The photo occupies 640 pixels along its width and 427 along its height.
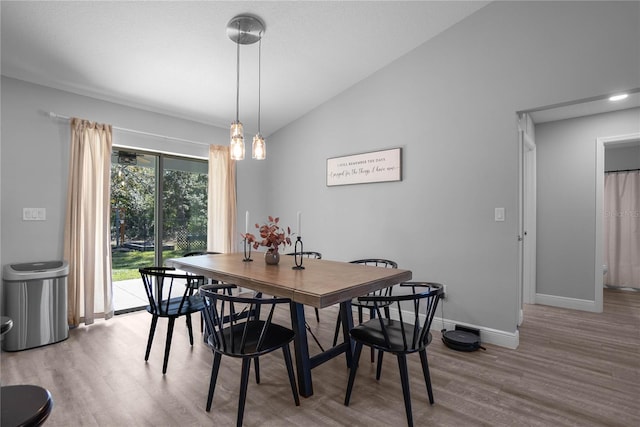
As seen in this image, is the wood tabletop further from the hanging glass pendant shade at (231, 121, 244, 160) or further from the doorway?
the doorway

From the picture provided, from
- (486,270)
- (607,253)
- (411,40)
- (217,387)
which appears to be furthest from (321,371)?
(607,253)

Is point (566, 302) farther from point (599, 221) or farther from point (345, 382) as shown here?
point (345, 382)

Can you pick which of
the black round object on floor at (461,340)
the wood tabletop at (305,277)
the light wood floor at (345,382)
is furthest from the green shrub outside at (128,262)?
the black round object on floor at (461,340)

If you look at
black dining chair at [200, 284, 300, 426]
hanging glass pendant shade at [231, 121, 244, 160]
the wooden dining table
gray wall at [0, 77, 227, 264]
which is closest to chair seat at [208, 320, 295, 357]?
black dining chair at [200, 284, 300, 426]

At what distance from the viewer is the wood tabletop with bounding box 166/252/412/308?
183 cm

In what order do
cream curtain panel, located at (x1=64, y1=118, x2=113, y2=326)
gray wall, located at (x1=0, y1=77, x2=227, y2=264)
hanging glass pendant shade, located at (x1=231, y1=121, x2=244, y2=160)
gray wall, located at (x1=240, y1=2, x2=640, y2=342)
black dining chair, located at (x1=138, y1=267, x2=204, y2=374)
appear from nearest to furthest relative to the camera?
black dining chair, located at (x1=138, y1=267, x2=204, y2=374)
hanging glass pendant shade, located at (x1=231, y1=121, x2=244, y2=160)
gray wall, located at (x1=240, y1=2, x2=640, y2=342)
gray wall, located at (x1=0, y1=77, x2=227, y2=264)
cream curtain panel, located at (x1=64, y1=118, x2=113, y2=326)

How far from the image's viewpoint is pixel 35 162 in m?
3.16

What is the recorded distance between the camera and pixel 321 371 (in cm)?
249

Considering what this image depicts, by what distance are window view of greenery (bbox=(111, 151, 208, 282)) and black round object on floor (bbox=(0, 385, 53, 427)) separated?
3155 millimetres

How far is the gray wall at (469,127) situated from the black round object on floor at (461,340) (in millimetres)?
239

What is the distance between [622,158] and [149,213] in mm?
6944

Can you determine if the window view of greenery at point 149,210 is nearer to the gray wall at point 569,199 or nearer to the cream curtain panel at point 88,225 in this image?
the cream curtain panel at point 88,225

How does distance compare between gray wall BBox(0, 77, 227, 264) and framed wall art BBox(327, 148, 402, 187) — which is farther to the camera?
framed wall art BBox(327, 148, 402, 187)

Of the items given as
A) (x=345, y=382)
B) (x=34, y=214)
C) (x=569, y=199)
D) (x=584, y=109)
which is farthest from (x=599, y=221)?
(x=34, y=214)
